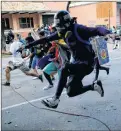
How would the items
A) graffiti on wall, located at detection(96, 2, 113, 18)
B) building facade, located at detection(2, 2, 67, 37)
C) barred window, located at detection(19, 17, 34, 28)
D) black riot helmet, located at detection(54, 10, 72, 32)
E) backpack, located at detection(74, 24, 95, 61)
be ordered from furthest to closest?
barred window, located at detection(19, 17, 34, 28) < building facade, located at detection(2, 2, 67, 37) < graffiti on wall, located at detection(96, 2, 113, 18) < backpack, located at detection(74, 24, 95, 61) < black riot helmet, located at detection(54, 10, 72, 32)

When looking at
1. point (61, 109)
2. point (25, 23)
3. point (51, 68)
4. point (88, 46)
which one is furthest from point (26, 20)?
point (88, 46)

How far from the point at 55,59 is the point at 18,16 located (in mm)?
18804

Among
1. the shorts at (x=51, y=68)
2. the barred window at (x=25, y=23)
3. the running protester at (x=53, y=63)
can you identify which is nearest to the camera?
the running protester at (x=53, y=63)

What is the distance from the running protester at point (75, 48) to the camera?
4.05 metres

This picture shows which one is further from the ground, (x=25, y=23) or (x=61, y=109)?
(x=25, y=23)

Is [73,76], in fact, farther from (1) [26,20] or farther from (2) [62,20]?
(1) [26,20]

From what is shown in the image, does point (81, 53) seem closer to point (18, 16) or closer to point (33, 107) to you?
point (33, 107)

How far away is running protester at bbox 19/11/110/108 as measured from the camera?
405 centimetres

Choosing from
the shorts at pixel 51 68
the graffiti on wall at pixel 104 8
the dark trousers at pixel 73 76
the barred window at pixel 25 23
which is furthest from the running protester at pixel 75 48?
the barred window at pixel 25 23

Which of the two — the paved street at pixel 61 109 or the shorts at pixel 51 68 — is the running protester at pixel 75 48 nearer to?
the paved street at pixel 61 109

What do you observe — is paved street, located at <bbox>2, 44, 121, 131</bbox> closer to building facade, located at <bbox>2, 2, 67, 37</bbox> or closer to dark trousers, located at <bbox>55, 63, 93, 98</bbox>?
dark trousers, located at <bbox>55, 63, 93, 98</bbox>

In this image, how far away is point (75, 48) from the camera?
14.1ft

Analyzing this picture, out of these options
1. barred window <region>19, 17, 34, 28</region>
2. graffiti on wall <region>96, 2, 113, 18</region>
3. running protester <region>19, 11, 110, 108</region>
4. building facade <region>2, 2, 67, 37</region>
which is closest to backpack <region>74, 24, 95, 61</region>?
running protester <region>19, 11, 110, 108</region>

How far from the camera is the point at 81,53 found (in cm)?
432
